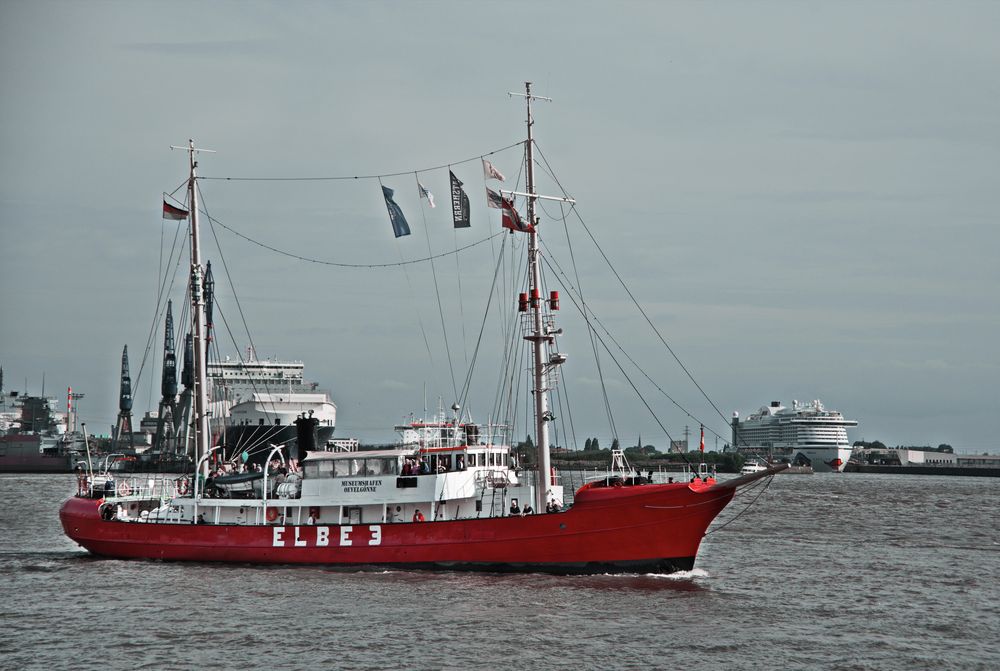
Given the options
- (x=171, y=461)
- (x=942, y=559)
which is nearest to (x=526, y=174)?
(x=942, y=559)

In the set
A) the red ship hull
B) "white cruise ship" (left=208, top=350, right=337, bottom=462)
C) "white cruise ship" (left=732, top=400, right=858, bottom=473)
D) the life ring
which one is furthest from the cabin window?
"white cruise ship" (left=732, top=400, right=858, bottom=473)

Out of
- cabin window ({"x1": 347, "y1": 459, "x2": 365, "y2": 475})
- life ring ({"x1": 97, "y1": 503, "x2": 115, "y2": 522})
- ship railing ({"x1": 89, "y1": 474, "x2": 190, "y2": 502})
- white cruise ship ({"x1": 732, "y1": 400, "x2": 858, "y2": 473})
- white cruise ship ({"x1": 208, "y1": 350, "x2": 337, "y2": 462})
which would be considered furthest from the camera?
white cruise ship ({"x1": 732, "y1": 400, "x2": 858, "y2": 473})

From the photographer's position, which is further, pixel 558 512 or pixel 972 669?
pixel 558 512

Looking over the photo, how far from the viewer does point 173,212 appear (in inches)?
1705

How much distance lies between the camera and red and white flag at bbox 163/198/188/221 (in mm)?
43219

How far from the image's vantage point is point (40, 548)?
45.2m

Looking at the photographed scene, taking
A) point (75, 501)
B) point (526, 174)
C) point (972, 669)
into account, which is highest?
point (526, 174)

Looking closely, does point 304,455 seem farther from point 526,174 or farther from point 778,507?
point 778,507

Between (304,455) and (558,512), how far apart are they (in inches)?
477

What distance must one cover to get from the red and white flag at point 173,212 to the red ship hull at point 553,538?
14.1 meters

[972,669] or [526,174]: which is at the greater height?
[526,174]

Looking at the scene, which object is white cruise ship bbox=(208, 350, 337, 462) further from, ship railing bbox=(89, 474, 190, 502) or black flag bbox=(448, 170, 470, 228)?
black flag bbox=(448, 170, 470, 228)

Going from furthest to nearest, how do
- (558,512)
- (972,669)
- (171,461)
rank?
1. (171,461)
2. (558,512)
3. (972,669)

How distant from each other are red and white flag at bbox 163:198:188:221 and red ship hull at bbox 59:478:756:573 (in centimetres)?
1406
